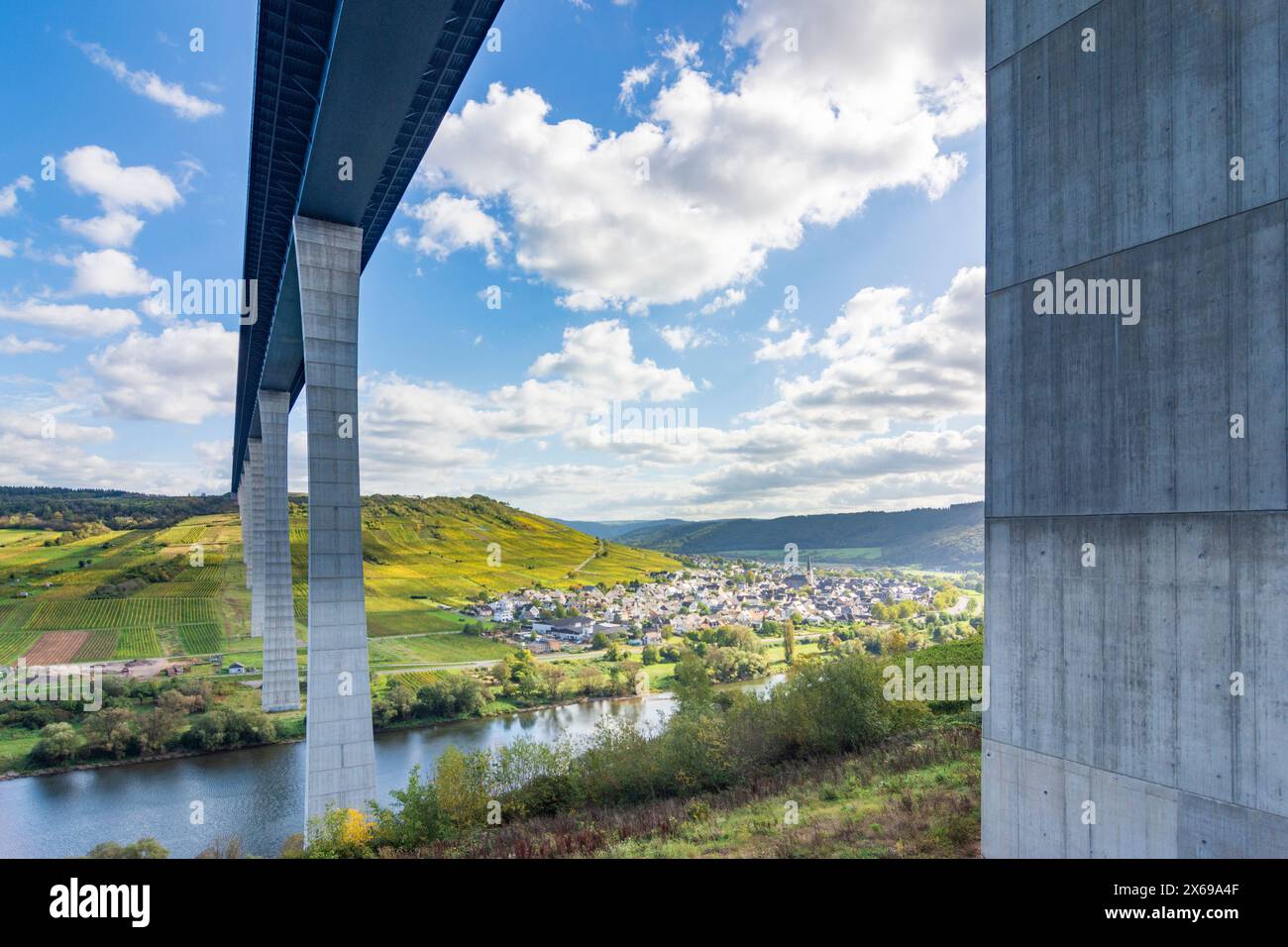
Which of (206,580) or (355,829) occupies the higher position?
(355,829)

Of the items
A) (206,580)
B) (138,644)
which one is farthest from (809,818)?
(206,580)

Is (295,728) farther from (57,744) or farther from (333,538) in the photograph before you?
(333,538)

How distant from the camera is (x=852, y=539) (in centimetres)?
14725

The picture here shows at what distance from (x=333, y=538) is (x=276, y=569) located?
2342 cm

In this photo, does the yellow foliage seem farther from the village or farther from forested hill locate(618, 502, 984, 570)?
forested hill locate(618, 502, 984, 570)

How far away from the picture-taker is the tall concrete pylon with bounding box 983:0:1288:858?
6.45m

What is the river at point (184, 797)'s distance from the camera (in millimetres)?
24844

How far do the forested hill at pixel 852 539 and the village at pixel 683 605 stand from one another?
1035cm

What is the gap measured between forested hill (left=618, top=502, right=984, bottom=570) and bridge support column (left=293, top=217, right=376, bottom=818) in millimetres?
101268

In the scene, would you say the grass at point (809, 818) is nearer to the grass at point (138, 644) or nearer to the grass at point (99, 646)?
the grass at point (138, 644)

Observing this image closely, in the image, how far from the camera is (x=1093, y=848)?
24.7ft

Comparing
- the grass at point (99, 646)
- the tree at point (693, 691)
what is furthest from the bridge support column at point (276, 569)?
the tree at point (693, 691)

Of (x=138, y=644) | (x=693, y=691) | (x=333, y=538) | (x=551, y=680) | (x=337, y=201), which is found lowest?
(x=551, y=680)
